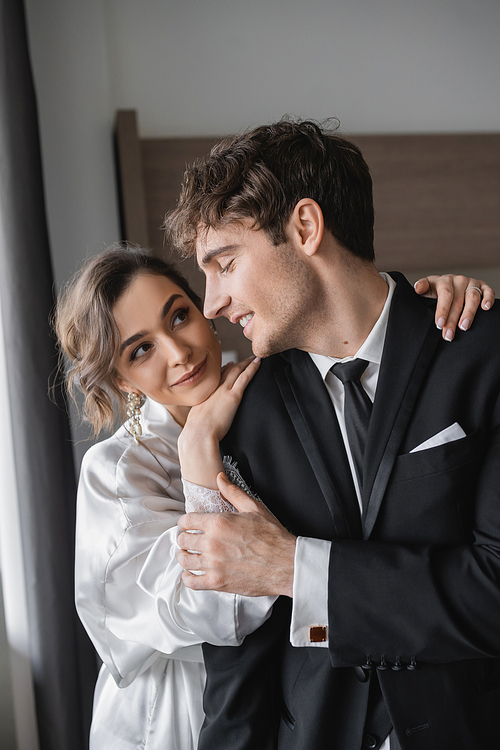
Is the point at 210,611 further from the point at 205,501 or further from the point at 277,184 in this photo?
the point at 277,184

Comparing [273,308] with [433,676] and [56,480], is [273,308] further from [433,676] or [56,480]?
[56,480]

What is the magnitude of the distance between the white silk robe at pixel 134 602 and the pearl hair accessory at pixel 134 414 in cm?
7

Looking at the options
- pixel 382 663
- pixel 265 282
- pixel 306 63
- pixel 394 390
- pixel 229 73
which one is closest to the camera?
pixel 382 663

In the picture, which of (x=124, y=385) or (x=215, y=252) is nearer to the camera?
(x=215, y=252)

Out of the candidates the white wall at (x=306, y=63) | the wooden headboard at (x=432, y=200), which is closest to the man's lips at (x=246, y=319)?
the wooden headboard at (x=432, y=200)

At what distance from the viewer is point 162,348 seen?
1.48m

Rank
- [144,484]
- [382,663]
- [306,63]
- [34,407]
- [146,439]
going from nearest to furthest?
1. [382,663]
2. [144,484]
3. [146,439]
4. [34,407]
5. [306,63]

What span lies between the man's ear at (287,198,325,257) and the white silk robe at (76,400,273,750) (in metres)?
0.67

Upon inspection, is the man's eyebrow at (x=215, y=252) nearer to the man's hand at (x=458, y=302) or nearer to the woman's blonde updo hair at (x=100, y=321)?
the woman's blonde updo hair at (x=100, y=321)

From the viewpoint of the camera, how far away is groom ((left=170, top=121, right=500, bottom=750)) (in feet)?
3.32

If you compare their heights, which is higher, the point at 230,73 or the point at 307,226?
the point at 230,73

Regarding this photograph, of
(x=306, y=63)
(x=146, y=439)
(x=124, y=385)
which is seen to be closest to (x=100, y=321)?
(x=124, y=385)

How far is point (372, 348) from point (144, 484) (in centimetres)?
65

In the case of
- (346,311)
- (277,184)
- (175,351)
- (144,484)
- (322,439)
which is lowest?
(144,484)
